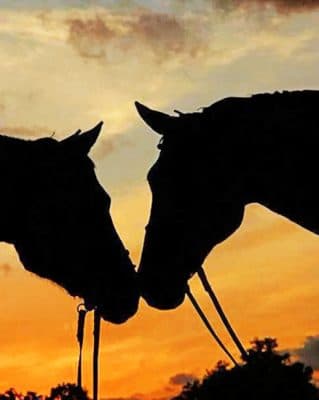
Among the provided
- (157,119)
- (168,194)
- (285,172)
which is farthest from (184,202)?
(285,172)

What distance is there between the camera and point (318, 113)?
33.6ft

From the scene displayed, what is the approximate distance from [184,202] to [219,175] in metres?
0.51

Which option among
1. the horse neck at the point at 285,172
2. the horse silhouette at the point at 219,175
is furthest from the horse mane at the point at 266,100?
the horse neck at the point at 285,172

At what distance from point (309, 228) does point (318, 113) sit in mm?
1172

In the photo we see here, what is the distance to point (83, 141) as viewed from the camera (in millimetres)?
12039

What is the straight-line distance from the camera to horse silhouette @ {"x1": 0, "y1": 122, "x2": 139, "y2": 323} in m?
12.1

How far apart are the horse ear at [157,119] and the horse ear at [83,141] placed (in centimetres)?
118

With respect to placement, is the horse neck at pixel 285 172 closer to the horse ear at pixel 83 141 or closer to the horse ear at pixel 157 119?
the horse ear at pixel 157 119

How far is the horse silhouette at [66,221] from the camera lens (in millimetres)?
12055

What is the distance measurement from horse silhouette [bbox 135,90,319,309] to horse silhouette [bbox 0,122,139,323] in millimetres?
862

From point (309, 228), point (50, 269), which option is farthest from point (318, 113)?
point (50, 269)

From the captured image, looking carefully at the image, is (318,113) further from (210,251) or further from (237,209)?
(210,251)

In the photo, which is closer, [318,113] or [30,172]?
[318,113]

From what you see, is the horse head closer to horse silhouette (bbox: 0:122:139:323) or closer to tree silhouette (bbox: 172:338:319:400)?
horse silhouette (bbox: 0:122:139:323)
